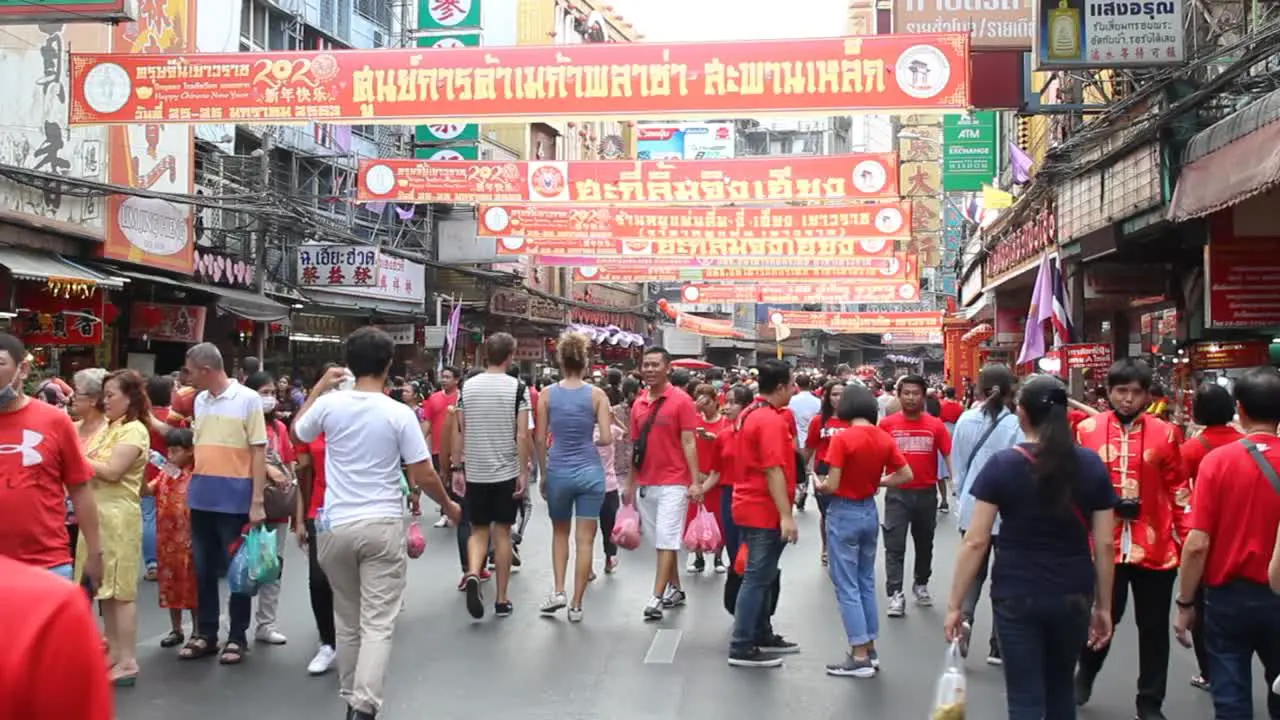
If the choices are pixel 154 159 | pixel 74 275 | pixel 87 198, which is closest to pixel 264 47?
pixel 154 159

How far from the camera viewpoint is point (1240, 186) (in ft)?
26.5

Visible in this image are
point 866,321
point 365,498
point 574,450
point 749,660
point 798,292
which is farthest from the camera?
point 866,321

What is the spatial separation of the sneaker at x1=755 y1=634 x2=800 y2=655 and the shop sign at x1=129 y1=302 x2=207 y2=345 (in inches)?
534

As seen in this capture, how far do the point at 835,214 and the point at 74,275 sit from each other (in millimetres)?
10098

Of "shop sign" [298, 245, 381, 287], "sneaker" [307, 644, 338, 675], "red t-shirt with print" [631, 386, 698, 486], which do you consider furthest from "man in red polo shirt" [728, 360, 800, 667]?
"shop sign" [298, 245, 381, 287]

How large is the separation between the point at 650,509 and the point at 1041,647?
210 inches

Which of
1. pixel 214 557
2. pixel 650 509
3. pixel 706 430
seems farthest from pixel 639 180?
pixel 214 557

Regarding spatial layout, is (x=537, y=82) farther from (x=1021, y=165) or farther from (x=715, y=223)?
(x=1021, y=165)

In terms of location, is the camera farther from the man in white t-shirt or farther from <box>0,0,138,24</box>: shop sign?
<box>0,0,138,24</box>: shop sign

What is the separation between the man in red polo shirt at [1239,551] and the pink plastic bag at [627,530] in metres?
4.42

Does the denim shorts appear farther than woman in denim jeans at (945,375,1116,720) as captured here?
Yes

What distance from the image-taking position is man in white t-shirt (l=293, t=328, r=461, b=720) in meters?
5.51

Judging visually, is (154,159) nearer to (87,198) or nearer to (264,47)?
(87,198)

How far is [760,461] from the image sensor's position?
7043 millimetres
